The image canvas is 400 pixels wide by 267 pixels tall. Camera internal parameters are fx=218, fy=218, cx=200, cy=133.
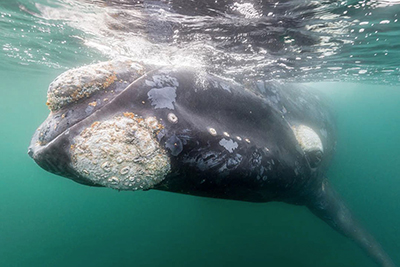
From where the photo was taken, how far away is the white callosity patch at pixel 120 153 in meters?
2.48

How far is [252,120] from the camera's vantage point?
14.3ft

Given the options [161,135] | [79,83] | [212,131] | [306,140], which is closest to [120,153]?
[161,135]

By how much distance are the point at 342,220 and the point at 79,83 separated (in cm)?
1118

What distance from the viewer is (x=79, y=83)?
112 inches

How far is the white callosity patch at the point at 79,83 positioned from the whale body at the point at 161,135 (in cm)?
1

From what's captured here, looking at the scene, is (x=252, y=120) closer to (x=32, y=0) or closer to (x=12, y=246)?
(x=32, y=0)

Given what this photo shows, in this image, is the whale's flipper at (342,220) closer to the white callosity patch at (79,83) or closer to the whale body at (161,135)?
the whale body at (161,135)

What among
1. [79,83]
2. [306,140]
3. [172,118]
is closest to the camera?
[79,83]

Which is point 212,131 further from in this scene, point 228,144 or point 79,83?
point 79,83

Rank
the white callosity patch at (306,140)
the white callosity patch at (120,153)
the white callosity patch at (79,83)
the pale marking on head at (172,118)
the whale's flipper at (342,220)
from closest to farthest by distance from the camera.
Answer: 1. the white callosity patch at (120,153)
2. the white callosity patch at (79,83)
3. the pale marking on head at (172,118)
4. the white callosity patch at (306,140)
5. the whale's flipper at (342,220)

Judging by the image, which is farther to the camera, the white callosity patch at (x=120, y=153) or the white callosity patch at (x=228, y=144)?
the white callosity patch at (x=228, y=144)

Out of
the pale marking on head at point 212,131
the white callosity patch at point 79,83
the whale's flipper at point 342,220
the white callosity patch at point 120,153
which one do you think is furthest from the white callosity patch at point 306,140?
the white callosity patch at point 79,83

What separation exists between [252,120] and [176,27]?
14.8 ft

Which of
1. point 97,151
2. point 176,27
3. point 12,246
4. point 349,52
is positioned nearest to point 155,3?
point 176,27
